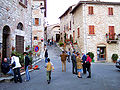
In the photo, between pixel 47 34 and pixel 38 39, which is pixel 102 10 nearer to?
pixel 38 39

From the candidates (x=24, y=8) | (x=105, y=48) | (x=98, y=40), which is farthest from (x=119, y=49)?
(x=24, y=8)

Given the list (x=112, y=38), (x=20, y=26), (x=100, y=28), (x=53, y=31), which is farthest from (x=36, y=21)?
(x=53, y=31)

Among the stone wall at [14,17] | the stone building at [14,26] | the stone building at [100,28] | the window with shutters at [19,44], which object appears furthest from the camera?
the stone building at [100,28]

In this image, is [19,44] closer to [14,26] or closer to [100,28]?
[14,26]

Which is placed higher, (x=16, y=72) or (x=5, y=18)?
(x=5, y=18)

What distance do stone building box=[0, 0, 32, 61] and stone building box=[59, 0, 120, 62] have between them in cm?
1087

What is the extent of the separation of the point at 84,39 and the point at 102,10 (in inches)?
214

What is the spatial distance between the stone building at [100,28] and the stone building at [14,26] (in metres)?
10.9

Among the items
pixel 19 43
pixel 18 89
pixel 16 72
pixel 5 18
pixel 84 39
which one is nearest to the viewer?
pixel 18 89

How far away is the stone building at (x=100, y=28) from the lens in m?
22.3

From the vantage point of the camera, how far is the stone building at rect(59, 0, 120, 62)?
73.3 feet

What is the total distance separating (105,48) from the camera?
22.9m

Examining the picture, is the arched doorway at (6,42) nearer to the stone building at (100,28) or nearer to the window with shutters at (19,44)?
the window with shutters at (19,44)

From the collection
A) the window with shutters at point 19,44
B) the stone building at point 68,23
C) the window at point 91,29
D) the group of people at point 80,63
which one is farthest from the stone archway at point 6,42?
the stone building at point 68,23
